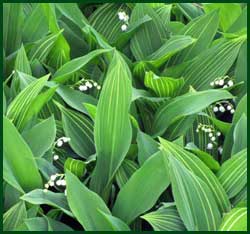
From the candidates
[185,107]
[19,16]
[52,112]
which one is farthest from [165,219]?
[19,16]

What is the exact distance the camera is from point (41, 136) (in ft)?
5.15

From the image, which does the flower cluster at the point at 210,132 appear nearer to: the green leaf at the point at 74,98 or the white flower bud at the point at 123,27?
the green leaf at the point at 74,98

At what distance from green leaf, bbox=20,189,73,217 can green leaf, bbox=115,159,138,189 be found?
14 centimetres

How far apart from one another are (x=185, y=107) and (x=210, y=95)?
0.23 ft

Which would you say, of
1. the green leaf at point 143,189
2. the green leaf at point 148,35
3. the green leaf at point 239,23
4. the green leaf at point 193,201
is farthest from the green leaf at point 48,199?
the green leaf at point 239,23

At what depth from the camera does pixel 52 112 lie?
5.70ft

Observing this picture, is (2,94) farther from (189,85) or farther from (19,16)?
(189,85)

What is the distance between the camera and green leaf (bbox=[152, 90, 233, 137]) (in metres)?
1.61

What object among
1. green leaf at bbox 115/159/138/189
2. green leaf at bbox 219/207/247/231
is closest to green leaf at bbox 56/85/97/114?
green leaf at bbox 115/159/138/189

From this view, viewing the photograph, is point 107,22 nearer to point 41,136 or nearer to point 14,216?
point 41,136

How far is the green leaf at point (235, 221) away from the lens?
132 cm

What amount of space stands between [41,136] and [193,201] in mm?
408

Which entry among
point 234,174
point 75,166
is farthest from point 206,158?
point 75,166

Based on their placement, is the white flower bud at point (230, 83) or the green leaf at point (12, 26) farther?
the green leaf at point (12, 26)
